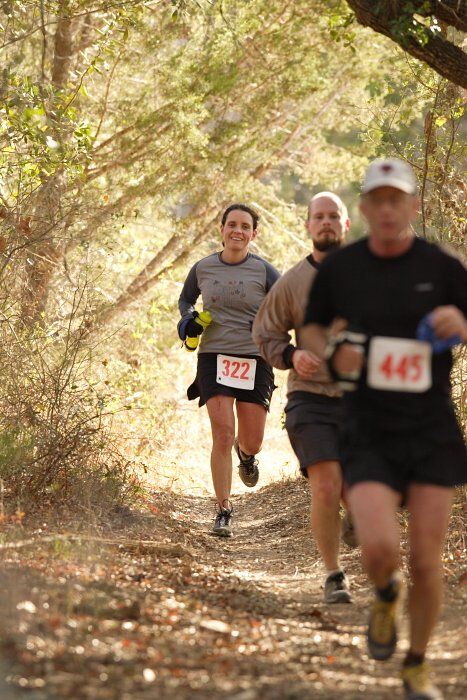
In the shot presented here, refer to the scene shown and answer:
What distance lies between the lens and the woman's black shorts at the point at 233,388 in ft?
28.7

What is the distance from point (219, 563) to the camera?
25.8 ft

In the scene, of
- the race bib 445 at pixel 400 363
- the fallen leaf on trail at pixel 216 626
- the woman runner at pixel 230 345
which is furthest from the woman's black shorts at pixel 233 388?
the race bib 445 at pixel 400 363

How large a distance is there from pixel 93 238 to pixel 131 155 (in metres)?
2.04

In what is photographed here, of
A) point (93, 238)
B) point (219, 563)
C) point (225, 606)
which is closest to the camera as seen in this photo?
point (225, 606)

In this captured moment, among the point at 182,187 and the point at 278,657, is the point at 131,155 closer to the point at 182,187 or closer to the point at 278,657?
the point at 182,187

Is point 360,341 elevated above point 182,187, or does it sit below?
below

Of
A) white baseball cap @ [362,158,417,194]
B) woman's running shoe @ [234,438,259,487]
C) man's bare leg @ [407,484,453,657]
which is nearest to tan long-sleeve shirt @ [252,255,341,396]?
white baseball cap @ [362,158,417,194]

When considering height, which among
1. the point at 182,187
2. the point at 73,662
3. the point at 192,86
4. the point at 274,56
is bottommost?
the point at 73,662

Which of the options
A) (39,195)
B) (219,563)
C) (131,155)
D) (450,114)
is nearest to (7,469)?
(219,563)

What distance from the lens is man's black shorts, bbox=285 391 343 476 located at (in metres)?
6.28

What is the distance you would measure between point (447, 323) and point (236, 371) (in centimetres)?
450

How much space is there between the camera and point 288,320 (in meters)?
6.46

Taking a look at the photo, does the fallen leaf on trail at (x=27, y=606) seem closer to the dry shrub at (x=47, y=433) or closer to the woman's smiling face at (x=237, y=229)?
the dry shrub at (x=47, y=433)

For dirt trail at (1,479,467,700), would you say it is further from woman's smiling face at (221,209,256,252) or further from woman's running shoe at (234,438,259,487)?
woman's smiling face at (221,209,256,252)
